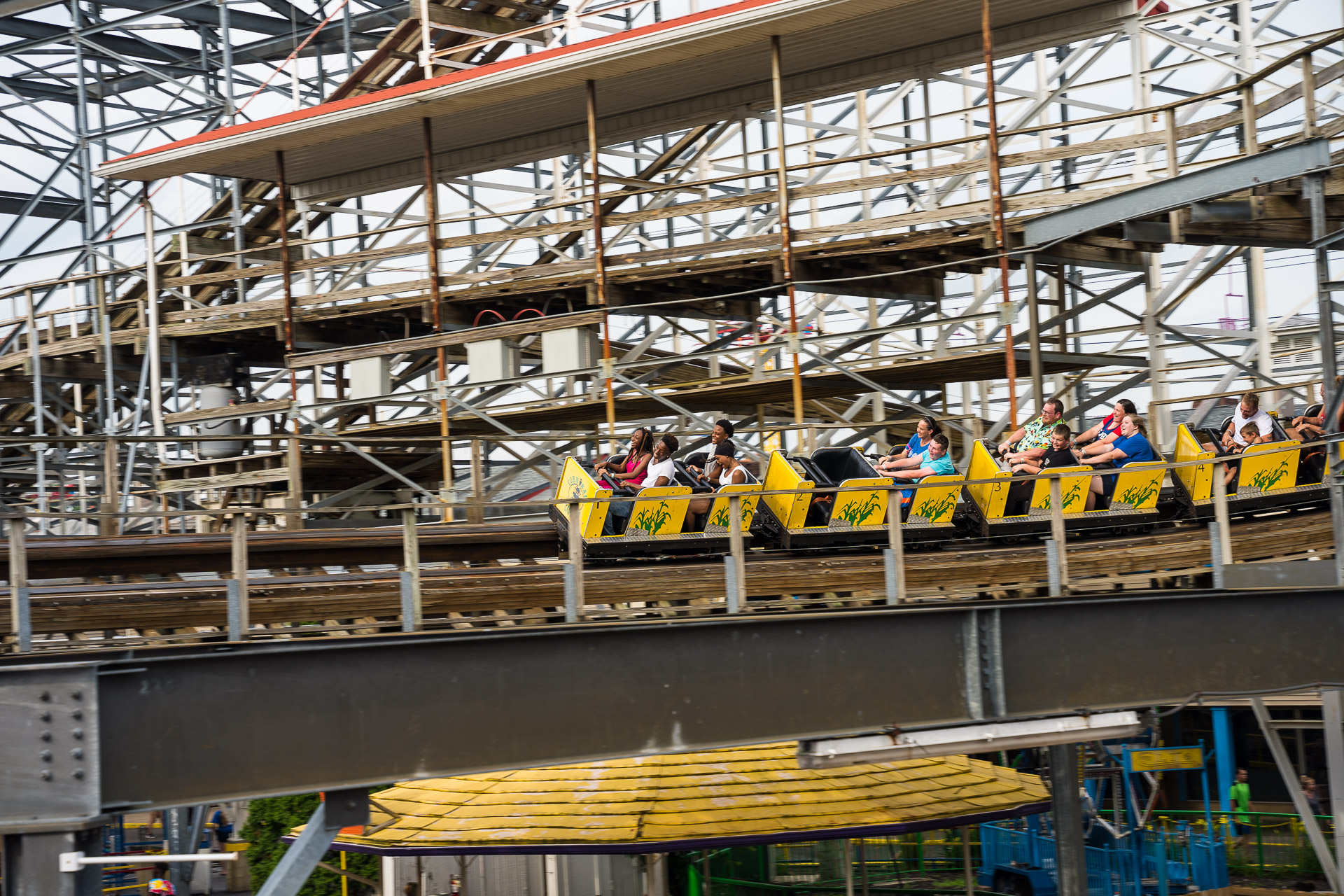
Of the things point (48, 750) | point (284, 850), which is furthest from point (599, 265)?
point (48, 750)

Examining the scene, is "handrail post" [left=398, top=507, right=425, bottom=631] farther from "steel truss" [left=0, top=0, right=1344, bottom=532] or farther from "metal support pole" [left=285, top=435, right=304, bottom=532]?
"metal support pole" [left=285, top=435, right=304, bottom=532]

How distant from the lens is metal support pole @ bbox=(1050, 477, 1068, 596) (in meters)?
11.9

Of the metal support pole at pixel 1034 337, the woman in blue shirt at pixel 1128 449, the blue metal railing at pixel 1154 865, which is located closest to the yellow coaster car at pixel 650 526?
the woman in blue shirt at pixel 1128 449

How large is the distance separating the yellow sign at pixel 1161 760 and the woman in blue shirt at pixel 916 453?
1022 centimetres

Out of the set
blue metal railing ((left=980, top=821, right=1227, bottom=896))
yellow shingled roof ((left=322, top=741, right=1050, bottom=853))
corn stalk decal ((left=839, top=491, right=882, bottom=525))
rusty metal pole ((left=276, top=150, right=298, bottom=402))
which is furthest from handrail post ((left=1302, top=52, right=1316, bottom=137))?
rusty metal pole ((left=276, top=150, right=298, bottom=402))

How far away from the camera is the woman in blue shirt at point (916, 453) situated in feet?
48.9

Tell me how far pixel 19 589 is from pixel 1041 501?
9.11m

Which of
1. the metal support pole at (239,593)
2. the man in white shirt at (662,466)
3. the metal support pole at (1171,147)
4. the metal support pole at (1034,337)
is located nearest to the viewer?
the metal support pole at (239,593)

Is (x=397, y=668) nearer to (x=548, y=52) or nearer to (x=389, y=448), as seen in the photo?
(x=548, y=52)

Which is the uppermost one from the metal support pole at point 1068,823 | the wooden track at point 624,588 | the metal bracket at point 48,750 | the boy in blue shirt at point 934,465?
the boy in blue shirt at point 934,465

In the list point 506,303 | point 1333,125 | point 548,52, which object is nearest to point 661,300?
point 506,303

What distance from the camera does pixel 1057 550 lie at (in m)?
11.9

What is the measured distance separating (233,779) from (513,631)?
1988mm

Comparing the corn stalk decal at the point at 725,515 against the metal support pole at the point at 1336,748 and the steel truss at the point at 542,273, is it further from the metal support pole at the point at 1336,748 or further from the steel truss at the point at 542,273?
the metal support pole at the point at 1336,748
